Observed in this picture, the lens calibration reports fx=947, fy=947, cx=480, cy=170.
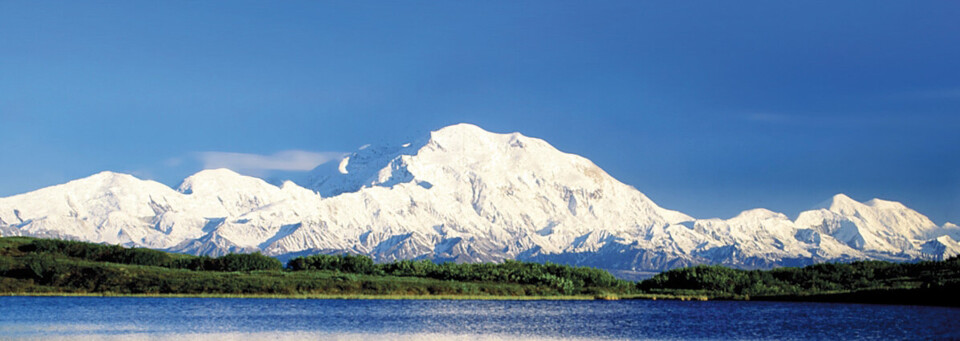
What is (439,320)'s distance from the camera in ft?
339

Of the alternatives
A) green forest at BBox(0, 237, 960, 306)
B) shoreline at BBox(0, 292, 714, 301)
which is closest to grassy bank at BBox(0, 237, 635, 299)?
green forest at BBox(0, 237, 960, 306)

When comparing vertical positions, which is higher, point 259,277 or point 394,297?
point 259,277

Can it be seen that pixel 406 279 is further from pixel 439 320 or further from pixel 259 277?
pixel 439 320

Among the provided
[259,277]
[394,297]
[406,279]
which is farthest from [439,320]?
[406,279]

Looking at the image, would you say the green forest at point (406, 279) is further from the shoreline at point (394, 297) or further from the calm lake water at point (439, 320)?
the calm lake water at point (439, 320)

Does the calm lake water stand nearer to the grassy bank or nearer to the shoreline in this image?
the shoreline

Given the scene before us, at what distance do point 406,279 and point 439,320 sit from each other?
234 ft

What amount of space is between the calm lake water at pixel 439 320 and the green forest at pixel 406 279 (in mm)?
16498

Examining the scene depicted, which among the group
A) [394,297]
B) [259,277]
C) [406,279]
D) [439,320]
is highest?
[406,279]

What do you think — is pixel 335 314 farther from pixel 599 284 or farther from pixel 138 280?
pixel 599 284

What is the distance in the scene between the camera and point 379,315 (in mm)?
108875

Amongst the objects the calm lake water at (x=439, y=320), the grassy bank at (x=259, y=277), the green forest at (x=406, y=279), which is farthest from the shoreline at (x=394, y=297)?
the calm lake water at (x=439, y=320)

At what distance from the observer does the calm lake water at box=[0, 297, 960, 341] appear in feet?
275

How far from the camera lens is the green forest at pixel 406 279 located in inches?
5709
